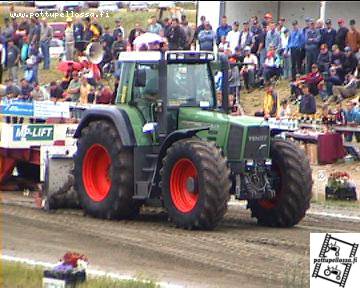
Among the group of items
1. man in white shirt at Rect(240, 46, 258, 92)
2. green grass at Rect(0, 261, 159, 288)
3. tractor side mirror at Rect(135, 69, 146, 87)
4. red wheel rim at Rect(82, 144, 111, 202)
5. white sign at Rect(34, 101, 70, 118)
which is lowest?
green grass at Rect(0, 261, 159, 288)

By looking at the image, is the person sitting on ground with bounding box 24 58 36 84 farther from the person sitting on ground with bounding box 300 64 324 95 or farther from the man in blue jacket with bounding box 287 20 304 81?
the person sitting on ground with bounding box 300 64 324 95

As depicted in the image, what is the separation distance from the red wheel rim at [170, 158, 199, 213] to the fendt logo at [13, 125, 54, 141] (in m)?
4.02

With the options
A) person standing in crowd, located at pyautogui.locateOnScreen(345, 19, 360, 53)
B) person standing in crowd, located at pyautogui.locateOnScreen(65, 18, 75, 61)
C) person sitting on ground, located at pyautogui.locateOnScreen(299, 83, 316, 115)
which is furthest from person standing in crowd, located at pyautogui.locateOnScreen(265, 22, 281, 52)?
person standing in crowd, located at pyautogui.locateOnScreen(65, 18, 75, 61)

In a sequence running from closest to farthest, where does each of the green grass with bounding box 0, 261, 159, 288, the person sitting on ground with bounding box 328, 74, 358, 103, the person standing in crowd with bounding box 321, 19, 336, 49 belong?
the green grass with bounding box 0, 261, 159, 288 → the person sitting on ground with bounding box 328, 74, 358, 103 → the person standing in crowd with bounding box 321, 19, 336, 49

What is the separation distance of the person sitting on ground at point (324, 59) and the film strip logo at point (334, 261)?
51.5 ft

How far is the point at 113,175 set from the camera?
14.1 metres

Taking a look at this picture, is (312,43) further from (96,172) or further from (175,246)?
(175,246)

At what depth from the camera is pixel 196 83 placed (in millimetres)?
14289

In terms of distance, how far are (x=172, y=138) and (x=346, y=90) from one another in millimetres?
10563

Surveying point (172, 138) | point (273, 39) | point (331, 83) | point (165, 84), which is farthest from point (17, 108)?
point (273, 39)

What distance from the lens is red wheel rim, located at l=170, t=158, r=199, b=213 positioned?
13328 mm

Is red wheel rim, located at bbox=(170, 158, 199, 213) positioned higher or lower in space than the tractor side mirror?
lower

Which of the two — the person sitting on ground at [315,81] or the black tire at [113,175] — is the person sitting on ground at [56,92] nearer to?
the person sitting on ground at [315,81]

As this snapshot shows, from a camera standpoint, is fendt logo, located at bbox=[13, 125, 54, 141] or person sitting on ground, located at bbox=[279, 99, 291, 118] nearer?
fendt logo, located at bbox=[13, 125, 54, 141]
